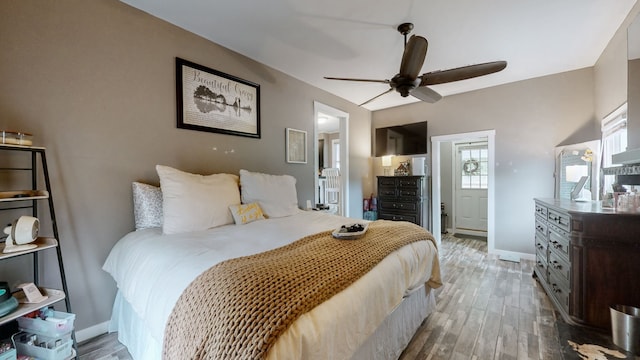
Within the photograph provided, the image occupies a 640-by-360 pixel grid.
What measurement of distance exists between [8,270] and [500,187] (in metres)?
5.31

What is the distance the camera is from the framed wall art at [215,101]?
238cm

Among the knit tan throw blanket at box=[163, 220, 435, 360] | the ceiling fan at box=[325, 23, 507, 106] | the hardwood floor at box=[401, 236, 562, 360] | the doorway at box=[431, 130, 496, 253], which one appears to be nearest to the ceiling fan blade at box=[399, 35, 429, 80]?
the ceiling fan at box=[325, 23, 507, 106]

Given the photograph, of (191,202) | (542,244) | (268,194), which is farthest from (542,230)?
(191,202)

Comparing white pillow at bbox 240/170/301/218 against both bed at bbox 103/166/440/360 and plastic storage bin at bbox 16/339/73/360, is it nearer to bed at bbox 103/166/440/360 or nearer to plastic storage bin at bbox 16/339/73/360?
bed at bbox 103/166/440/360

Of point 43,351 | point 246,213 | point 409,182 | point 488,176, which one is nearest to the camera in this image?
point 43,351

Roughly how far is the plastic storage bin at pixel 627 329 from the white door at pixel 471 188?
375 cm

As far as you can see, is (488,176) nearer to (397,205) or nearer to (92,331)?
(397,205)

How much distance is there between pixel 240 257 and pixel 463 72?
2309mm

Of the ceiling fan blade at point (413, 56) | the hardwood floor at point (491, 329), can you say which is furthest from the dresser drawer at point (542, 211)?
the ceiling fan blade at point (413, 56)

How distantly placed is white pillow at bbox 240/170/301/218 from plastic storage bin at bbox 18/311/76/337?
1.33m

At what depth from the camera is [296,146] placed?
3.57 meters

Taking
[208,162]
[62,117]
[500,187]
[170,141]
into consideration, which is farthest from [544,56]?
[62,117]

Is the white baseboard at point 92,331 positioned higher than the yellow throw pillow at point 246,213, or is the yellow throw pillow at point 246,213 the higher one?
the yellow throw pillow at point 246,213

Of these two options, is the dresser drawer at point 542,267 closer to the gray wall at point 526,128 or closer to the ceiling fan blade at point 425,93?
the gray wall at point 526,128
